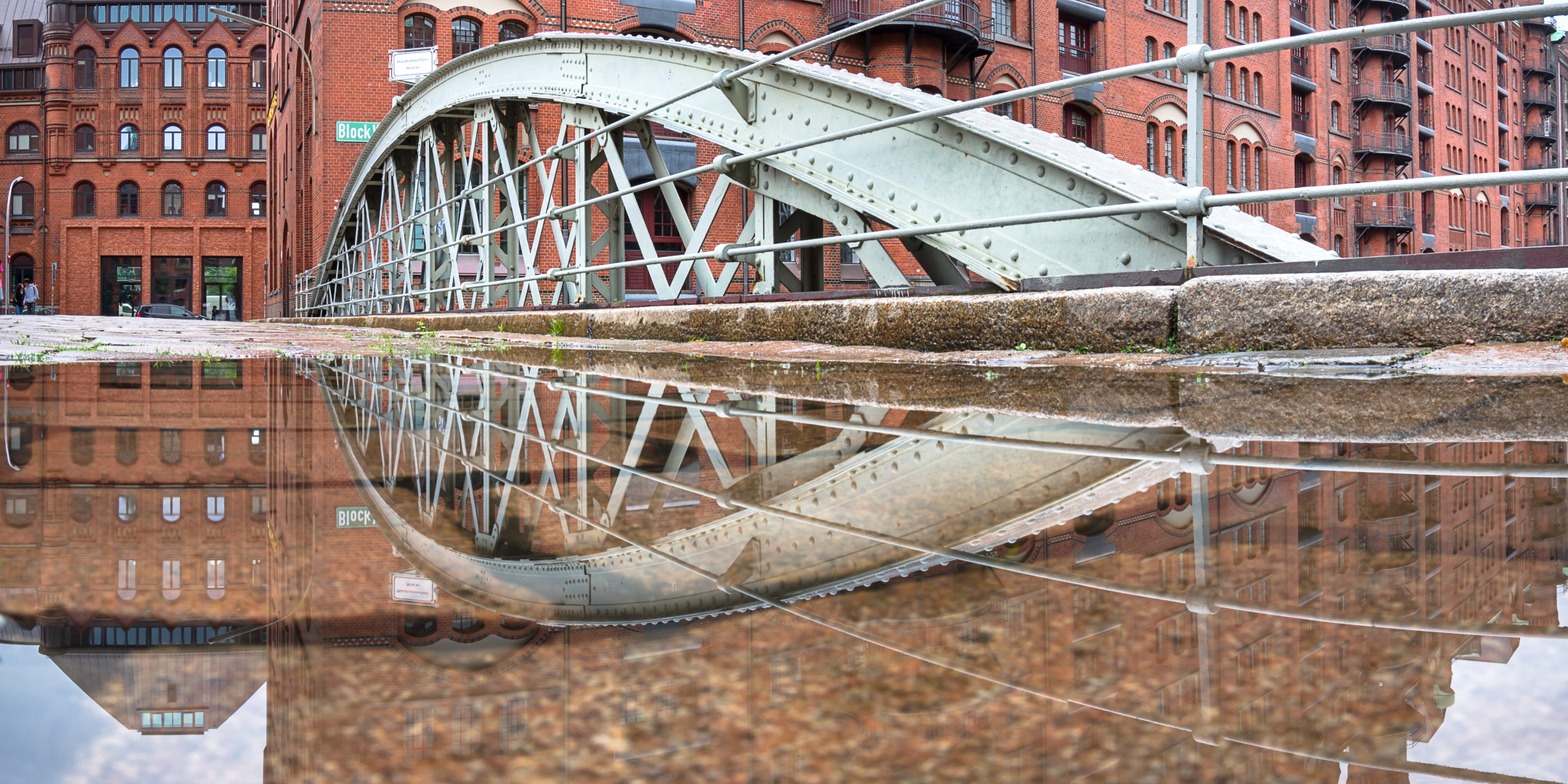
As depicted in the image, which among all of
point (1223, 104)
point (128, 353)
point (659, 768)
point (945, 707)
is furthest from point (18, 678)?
point (1223, 104)

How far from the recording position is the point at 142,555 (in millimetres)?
1054

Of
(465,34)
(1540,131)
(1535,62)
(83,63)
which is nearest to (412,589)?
(465,34)

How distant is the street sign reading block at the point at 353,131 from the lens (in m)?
22.2

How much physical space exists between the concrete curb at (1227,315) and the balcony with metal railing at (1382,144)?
1786 inches

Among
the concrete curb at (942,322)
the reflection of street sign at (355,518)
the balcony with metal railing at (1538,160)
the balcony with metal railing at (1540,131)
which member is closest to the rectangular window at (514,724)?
the reflection of street sign at (355,518)

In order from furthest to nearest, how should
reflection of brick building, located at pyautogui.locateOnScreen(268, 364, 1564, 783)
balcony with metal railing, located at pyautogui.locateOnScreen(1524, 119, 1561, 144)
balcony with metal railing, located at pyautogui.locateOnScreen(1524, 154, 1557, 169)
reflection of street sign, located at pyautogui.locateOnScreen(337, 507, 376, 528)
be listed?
balcony with metal railing, located at pyautogui.locateOnScreen(1524, 119, 1561, 144)
balcony with metal railing, located at pyautogui.locateOnScreen(1524, 154, 1557, 169)
reflection of street sign, located at pyautogui.locateOnScreen(337, 507, 376, 528)
reflection of brick building, located at pyautogui.locateOnScreen(268, 364, 1564, 783)

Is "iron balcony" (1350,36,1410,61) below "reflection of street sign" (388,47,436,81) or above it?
above

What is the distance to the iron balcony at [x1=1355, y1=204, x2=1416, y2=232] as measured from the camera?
3988 cm

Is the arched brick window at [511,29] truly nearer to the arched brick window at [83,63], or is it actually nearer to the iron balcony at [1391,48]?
the iron balcony at [1391,48]

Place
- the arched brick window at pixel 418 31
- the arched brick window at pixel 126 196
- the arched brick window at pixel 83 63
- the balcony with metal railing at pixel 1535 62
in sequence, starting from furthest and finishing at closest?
the arched brick window at pixel 83 63
the arched brick window at pixel 126 196
the balcony with metal railing at pixel 1535 62
the arched brick window at pixel 418 31

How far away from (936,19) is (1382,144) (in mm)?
28506

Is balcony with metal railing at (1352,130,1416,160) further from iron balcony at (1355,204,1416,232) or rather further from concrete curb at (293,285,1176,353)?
concrete curb at (293,285,1176,353)

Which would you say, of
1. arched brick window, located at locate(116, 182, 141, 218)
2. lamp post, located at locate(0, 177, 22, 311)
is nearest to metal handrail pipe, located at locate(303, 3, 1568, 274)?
lamp post, located at locate(0, 177, 22, 311)

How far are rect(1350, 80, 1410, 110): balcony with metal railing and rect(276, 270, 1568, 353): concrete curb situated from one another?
44.8 m
